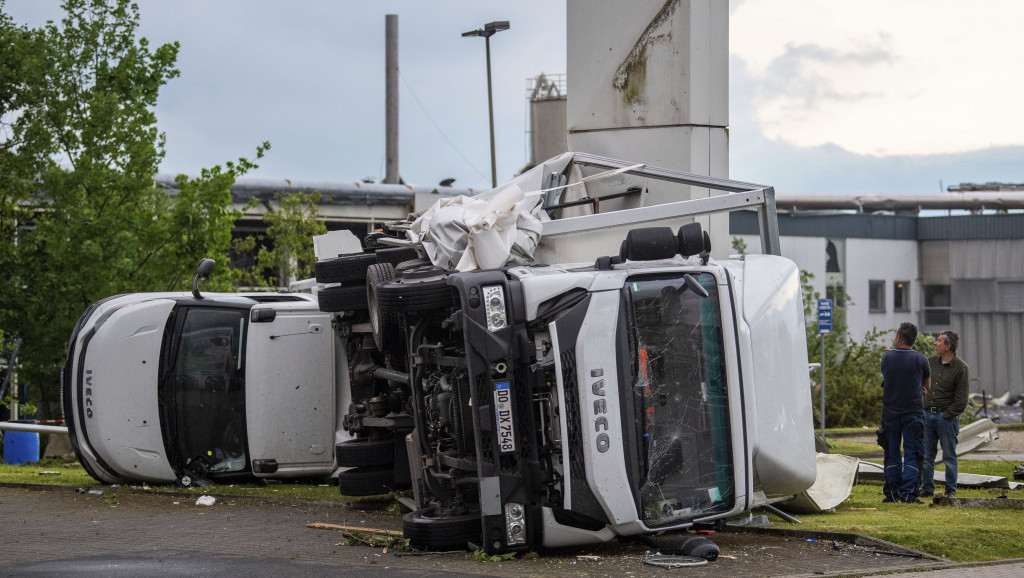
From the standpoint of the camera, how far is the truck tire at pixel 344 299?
9.58m

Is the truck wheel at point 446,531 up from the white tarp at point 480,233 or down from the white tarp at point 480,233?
down

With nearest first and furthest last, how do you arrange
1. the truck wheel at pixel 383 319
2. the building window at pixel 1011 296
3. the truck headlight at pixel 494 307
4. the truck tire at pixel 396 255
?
the truck headlight at pixel 494 307 < the truck wheel at pixel 383 319 < the truck tire at pixel 396 255 < the building window at pixel 1011 296

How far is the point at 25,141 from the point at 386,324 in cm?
1220

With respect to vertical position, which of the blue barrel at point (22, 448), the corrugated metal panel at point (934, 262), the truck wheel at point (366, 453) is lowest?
the blue barrel at point (22, 448)

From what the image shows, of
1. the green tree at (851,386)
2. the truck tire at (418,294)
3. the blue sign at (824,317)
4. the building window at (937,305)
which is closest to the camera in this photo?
the truck tire at (418,294)

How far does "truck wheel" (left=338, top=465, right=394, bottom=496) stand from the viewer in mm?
9648

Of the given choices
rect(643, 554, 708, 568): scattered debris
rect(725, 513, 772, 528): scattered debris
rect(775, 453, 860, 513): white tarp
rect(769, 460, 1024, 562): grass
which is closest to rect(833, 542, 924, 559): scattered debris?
rect(769, 460, 1024, 562): grass

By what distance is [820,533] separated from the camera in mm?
7934

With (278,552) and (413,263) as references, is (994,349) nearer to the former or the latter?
(413,263)

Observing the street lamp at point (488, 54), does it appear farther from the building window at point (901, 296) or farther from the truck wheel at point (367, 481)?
the building window at point (901, 296)

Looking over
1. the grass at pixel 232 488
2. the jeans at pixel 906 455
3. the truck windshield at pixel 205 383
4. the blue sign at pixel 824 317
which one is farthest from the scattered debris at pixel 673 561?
the blue sign at pixel 824 317

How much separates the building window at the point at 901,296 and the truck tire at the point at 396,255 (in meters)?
36.5

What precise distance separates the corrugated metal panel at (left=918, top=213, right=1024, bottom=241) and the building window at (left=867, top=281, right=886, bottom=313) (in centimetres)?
273

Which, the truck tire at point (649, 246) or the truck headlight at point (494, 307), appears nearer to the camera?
the truck headlight at point (494, 307)
